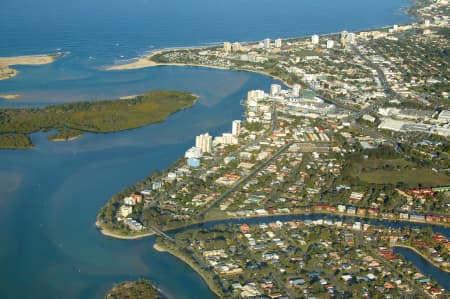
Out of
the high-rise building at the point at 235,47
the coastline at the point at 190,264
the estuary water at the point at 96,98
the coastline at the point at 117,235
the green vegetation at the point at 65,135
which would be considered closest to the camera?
the coastline at the point at 190,264

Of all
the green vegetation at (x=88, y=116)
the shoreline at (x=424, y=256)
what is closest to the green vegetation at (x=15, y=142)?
the green vegetation at (x=88, y=116)

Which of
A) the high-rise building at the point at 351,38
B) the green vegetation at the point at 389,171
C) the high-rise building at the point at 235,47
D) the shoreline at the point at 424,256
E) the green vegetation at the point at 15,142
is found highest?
the high-rise building at the point at 351,38

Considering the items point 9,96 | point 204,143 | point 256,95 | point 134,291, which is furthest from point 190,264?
point 9,96

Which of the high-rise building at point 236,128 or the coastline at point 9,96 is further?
the coastline at point 9,96

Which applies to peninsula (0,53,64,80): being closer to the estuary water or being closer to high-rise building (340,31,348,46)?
the estuary water

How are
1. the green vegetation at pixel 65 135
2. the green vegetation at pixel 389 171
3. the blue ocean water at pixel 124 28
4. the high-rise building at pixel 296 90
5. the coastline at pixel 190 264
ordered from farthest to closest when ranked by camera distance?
the blue ocean water at pixel 124 28
the high-rise building at pixel 296 90
the green vegetation at pixel 65 135
the green vegetation at pixel 389 171
the coastline at pixel 190 264

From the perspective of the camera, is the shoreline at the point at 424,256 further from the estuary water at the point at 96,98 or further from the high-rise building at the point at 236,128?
the high-rise building at the point at 236,128

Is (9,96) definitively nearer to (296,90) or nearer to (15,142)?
(15,142)
